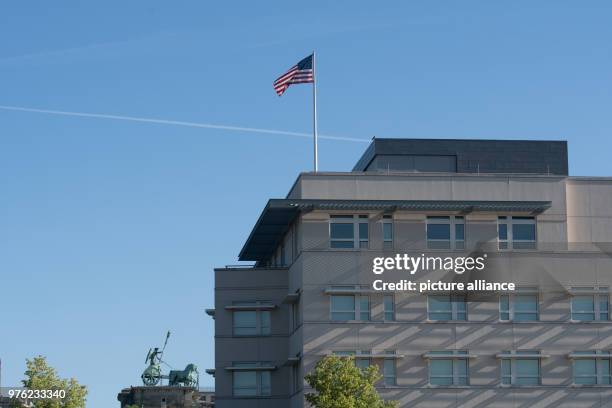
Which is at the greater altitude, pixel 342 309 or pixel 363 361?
pixel 342 309

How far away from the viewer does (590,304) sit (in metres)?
97.7

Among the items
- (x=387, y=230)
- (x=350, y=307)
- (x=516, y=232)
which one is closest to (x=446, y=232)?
(x=387, y=230)

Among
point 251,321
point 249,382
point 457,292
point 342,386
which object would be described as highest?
point 457,292

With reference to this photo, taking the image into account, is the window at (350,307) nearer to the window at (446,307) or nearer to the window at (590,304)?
the window at (446,307)

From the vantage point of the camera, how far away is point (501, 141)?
349 feet

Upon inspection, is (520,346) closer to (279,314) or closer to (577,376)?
(577,376)

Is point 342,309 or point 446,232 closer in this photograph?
point 342,309

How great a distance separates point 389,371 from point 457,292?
22.6 feet

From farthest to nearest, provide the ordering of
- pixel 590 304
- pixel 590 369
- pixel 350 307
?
pixel 590 304 < pixel 590 369 < pixel 350 307

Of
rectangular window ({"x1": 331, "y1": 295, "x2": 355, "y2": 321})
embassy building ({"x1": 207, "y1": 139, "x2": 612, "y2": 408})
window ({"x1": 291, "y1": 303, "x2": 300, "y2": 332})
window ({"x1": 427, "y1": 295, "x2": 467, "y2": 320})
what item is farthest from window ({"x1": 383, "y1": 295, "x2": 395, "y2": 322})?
window ({"x1": 291, "y1": 303, "x2": 300, "y2": 332})

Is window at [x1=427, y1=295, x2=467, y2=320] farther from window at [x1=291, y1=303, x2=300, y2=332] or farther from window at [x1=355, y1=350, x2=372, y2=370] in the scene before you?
window at [x1=291, y1=303, x2=300, y2=332]

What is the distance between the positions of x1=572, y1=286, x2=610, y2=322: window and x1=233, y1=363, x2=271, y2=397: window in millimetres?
22496

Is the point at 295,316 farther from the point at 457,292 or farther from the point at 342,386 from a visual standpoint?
the point at 342,386

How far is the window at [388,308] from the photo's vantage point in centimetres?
9638
